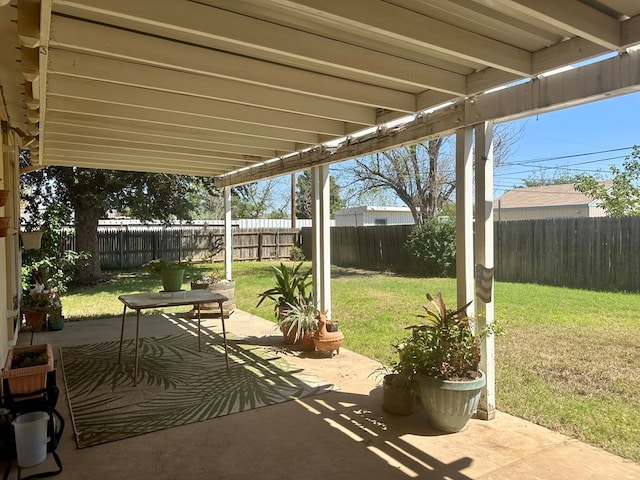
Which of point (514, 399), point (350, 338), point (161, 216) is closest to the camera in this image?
point (514, 399)

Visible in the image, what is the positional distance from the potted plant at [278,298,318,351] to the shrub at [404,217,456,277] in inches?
238

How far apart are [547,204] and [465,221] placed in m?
15.0

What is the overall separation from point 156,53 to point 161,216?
8343 millimetres

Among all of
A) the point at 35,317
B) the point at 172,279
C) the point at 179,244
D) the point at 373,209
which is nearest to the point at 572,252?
the point at 172,279

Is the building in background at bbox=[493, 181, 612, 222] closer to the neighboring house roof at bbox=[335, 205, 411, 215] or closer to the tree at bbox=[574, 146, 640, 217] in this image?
the tree at bbox=[574, 146, 640, 217]

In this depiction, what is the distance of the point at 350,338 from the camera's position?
525cm

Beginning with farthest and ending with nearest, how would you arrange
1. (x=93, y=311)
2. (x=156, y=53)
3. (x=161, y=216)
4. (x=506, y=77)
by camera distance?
1. (x=161, y=216)
2. (x=93, y=311)
3. (x=506, y=77)
4. (x=156, y=53)

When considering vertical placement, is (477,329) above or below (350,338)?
above

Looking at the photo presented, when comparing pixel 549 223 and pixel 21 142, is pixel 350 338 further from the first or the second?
pixel 549 223

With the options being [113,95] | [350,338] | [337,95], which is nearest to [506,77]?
[337,95]

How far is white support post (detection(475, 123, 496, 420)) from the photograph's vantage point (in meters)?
2.96

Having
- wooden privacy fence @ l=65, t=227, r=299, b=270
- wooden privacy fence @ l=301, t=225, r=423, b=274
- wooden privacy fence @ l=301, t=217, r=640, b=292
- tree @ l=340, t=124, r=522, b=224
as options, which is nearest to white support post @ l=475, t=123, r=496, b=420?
wooden privacy fence @ l=301, t=217, r=640, b=292

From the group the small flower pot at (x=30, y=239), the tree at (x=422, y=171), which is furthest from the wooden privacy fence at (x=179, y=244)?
the small flower pot at (x=30, y=239)

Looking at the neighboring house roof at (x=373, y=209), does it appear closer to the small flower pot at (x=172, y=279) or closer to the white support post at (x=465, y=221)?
the small flower pot at (x=172, y=279)
